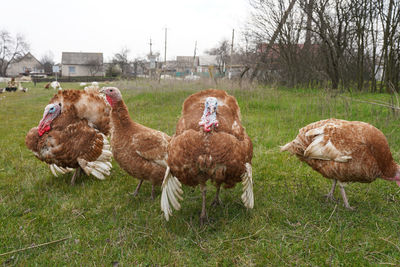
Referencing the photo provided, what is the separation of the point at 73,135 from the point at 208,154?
8.20ft

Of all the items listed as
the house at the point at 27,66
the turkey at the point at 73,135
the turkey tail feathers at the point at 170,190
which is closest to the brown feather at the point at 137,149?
the turkey at the point at 73,135

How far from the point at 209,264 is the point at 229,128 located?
53.2 inches

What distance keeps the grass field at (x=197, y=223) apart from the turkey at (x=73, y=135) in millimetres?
331

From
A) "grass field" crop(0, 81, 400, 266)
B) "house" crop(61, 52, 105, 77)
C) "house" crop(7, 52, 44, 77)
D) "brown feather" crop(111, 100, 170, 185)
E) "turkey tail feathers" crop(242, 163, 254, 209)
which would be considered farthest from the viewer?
"house" crop(7, 52, 44, 77)

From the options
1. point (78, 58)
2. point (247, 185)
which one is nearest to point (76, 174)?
point (247, 185)

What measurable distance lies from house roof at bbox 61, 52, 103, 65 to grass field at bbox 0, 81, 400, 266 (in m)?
64.8

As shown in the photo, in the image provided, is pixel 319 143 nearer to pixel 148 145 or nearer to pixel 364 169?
pixel 364 169

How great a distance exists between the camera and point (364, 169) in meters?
3.18

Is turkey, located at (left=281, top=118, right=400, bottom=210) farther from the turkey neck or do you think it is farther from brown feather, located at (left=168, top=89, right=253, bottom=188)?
the turkey neck

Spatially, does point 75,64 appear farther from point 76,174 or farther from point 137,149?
point 137,149

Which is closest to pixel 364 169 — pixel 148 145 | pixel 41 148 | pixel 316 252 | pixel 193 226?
pixel 316 252

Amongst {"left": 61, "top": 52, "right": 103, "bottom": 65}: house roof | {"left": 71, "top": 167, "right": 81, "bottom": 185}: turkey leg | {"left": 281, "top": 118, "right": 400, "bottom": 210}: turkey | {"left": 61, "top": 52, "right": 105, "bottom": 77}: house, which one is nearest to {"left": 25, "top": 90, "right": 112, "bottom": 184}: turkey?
{"left": 71, "top": 167, "right": 81, "bottom": 185}: turkey leg

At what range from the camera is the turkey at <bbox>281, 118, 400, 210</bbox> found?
3.20 m

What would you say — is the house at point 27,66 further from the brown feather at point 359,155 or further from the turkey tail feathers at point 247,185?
the brown feather at point 359,155
